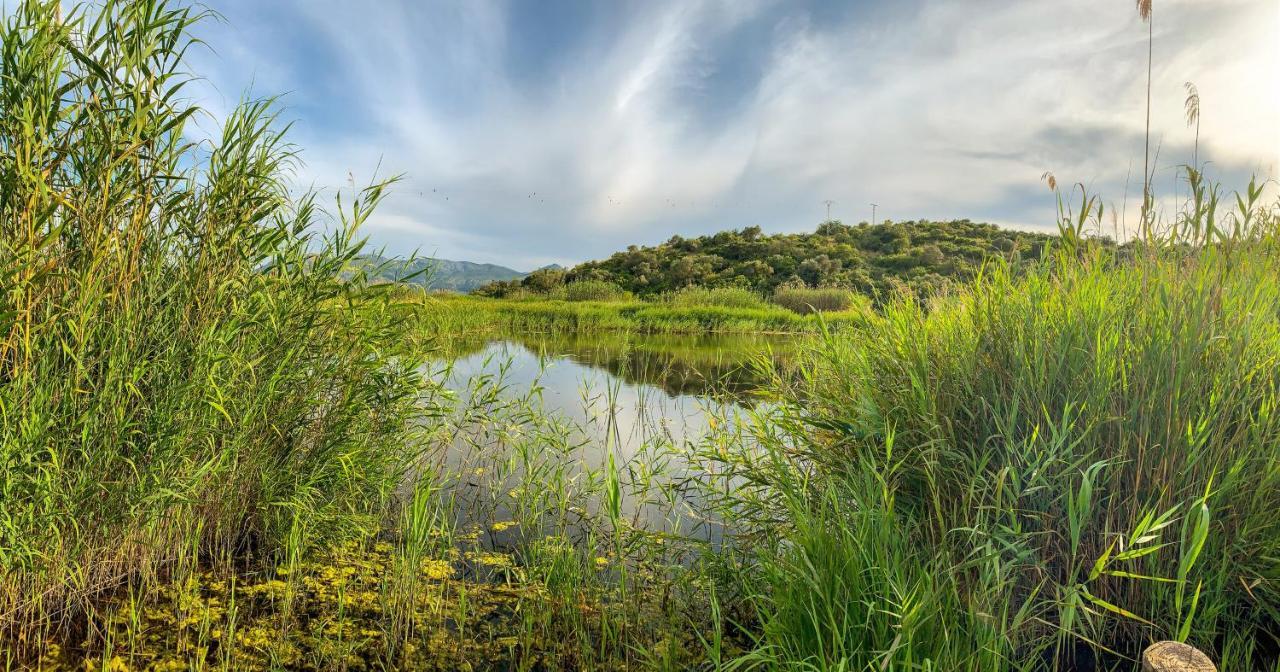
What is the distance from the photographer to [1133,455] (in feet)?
7.11

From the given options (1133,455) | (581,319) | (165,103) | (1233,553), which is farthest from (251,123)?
(581,319)

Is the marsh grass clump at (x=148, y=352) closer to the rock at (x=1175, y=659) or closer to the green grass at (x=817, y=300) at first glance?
the rock at (x=1175, y=659)

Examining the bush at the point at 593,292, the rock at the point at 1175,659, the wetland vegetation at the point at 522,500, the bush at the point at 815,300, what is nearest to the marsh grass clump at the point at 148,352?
the wetland vegetation at the point at 522,500

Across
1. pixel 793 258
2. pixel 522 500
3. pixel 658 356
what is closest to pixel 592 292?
pixel 793 258

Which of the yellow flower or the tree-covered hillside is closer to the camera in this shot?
the yellow flower

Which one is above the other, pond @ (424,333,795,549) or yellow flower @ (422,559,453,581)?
pond @ (424,333,795,549)

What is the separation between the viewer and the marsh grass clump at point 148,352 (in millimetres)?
2252

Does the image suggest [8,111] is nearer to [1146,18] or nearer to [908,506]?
[908,506]

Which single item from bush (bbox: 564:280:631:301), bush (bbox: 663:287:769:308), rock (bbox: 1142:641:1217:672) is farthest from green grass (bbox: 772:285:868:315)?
rock (bbox: 1142:641:1217:672)

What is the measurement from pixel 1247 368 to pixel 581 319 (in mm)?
16384

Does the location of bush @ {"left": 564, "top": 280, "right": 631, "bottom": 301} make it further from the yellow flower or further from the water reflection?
the yellow flower

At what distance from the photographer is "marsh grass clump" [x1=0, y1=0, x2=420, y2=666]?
2.25 metres

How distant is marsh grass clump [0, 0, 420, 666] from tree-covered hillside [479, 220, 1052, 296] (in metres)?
24.7

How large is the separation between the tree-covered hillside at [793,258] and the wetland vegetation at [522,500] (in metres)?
24.4
